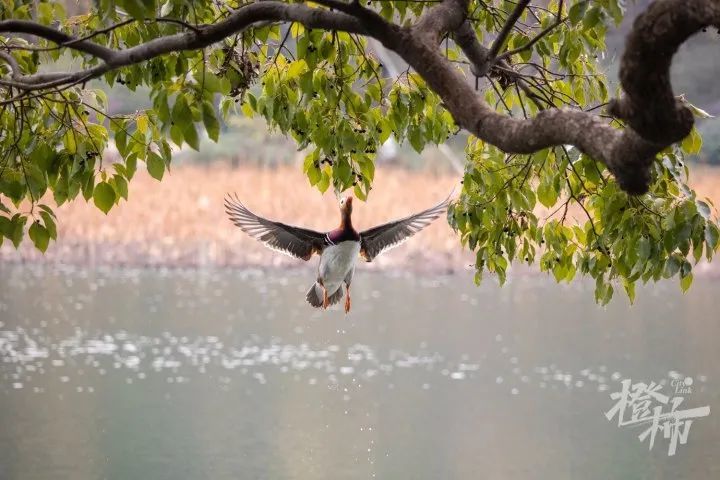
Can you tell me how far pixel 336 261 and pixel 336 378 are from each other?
179 inches

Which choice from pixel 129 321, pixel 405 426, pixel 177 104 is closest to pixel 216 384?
pixel 405 426

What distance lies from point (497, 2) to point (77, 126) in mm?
1549

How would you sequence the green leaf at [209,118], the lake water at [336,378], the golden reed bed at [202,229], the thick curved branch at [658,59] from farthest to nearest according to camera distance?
the golden reed bed at [202,229], the lake water at [336,378], the green leaf at [209,118], the thick curved branch at [658,59]

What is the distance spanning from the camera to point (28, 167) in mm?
3010

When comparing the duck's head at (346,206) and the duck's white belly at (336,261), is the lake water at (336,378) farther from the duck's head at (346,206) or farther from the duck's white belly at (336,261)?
the duck's head at (346,206)

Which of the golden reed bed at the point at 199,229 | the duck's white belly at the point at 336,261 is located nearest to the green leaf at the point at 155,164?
the duck's white belly at the point at 336,261

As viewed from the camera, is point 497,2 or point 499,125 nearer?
point 499,125

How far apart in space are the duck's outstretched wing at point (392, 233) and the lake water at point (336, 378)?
3.96 ft

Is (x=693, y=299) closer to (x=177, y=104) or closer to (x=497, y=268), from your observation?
(x=497, y=268)

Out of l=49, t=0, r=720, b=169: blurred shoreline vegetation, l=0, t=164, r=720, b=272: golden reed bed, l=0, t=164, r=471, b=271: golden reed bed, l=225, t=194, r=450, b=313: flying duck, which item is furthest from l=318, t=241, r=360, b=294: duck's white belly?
l=49, t=0, r=720, b=169: blurred shoreline vegetation

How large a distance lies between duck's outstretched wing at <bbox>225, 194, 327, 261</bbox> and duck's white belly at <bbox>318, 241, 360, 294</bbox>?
0.11 meters

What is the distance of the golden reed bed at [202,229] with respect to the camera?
14.0 metres

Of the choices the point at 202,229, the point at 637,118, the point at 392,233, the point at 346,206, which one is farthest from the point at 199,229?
the point at 637,118

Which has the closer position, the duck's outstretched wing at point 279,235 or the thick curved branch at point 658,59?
the thick curved branch at point 658,59
